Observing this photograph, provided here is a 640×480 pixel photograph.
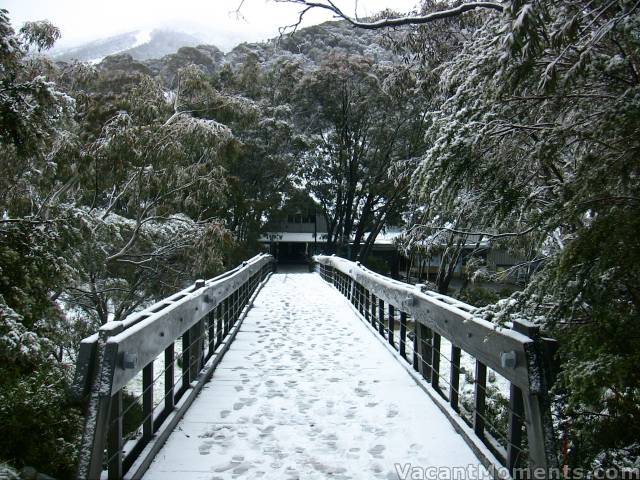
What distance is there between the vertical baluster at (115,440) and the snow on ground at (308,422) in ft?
1.17

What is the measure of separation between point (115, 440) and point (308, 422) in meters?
1.59

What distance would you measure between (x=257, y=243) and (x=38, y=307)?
26.8 m

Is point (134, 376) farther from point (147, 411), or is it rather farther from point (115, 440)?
point (147, 411)

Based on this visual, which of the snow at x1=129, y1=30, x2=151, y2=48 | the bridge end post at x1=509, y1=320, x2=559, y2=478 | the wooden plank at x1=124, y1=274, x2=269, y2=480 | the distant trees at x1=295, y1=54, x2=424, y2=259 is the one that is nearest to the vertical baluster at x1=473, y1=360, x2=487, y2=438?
the bridge end post at x1=509, y1=320, x2=559, y2=478

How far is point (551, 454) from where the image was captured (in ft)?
7.95

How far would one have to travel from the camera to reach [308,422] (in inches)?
156

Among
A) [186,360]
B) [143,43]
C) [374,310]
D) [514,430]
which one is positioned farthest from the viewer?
[143,43]

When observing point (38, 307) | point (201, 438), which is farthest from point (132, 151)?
point (201, 438)

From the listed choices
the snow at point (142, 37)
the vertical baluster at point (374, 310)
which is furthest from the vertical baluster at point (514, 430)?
the snow at point (142, 37)

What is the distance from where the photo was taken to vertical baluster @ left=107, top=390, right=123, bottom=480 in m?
2.69

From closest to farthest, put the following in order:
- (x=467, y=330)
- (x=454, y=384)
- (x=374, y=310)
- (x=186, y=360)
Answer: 1. (x=467, y=330)
2. (x=454, y=384)
3. (x=186, y=360)
4. (x=374, y=310)

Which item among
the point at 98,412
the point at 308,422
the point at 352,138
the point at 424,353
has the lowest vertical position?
the point at 308,422

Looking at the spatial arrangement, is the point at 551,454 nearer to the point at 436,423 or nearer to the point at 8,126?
the point at 436,423

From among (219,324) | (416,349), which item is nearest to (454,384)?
(416,349)
